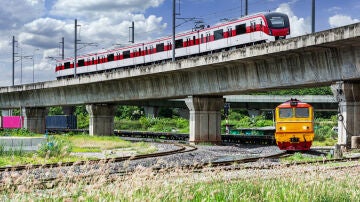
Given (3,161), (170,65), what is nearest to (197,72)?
(170,65)

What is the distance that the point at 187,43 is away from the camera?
37.3 metres

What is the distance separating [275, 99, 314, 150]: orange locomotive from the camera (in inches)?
932

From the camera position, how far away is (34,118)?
5806 cm

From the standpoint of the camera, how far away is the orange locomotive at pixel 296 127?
23.7m

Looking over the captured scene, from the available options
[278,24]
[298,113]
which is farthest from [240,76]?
[298,113]

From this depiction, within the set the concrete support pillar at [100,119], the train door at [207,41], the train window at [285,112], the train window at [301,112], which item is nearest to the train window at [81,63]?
the concrete support pillar at [100,119]

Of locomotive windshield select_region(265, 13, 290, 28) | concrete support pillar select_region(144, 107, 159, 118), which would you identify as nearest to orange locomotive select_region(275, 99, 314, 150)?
locomotive windshield select_region(265, 13, 290, 28)

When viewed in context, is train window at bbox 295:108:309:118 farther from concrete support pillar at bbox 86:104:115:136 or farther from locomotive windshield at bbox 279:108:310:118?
concrete support pillar at bbox 86:104:115:136

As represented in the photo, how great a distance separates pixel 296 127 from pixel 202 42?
549 inches

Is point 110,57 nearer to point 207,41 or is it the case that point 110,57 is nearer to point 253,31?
point 207,41

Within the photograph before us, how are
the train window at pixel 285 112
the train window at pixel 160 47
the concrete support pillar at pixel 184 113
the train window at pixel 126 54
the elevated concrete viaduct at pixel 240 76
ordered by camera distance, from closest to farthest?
the elevated concrete viaduct at pixel 240 76 < the train window at pixel 285 112 < the train window at pixel 160 47 < the train window at pixel 126 54 < the concrete support pillar at pixel 184 113

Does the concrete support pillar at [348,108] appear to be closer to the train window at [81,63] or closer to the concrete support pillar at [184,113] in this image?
the train window at [81,63]

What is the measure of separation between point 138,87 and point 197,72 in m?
7.80

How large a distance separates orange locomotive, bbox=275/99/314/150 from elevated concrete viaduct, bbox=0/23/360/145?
180 centimetres
